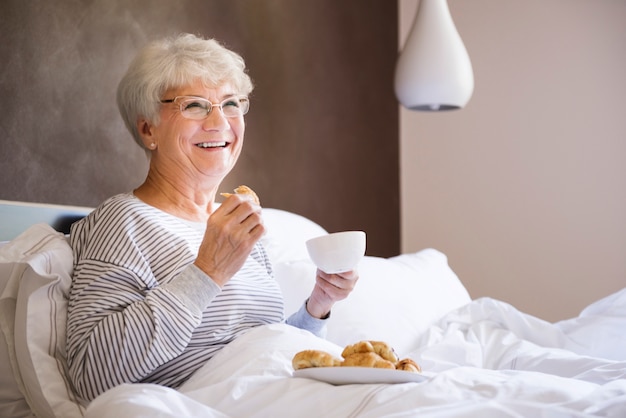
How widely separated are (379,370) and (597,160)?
8.60 ft

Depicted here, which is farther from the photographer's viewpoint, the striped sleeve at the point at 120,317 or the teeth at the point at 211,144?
the teeth at the point at 211,144

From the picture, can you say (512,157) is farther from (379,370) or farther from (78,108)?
(379,370)

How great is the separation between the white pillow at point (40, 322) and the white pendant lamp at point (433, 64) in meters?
1.74

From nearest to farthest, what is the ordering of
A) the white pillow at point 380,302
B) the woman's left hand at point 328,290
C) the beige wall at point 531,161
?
the woman's left hand at point 328,290 → the white pillow at point 380,302 → the beige wall at point 531,161

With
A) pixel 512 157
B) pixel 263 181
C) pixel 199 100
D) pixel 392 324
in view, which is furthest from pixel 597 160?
pixel 199 100

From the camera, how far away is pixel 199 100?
5.55 ft

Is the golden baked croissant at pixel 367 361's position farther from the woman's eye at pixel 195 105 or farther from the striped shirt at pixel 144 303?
the woman's eye at pixel 195 105

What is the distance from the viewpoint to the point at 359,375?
1.17 meters

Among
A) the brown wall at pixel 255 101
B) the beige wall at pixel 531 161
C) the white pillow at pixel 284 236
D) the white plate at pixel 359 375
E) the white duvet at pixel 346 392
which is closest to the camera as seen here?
the white duvet at pixel 346 392

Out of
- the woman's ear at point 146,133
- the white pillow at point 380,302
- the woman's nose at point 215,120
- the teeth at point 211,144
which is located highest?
the woman's nose at point 215,120

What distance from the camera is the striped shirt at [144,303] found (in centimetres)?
132

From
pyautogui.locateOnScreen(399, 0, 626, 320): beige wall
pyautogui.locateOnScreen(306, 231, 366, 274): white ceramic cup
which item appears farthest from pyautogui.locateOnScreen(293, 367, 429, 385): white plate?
pyautogui.locateOnScreen(399, 0, 626, 320): beige wall

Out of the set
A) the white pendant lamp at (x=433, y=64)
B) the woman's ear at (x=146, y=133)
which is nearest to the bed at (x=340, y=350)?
the woman's ear at (x=146, y=133)

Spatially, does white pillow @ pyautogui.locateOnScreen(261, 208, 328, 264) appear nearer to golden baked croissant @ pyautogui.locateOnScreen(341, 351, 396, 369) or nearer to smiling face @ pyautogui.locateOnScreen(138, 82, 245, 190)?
smiling face @ pyautogui.locateOnScreen(138, 82, 245, 190)
